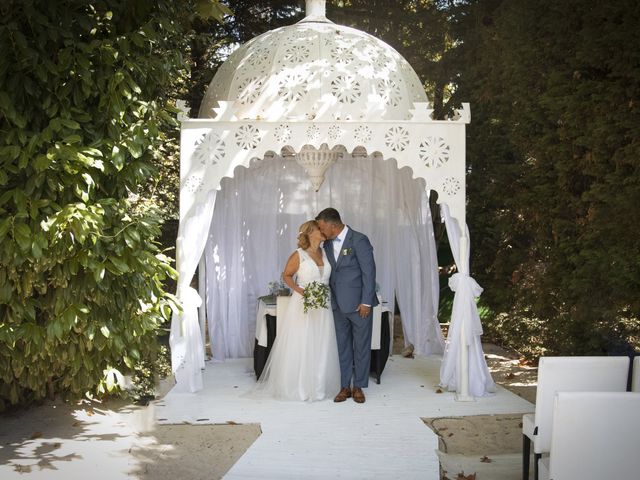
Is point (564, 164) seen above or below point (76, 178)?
above

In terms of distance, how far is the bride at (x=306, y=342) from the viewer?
706 cm

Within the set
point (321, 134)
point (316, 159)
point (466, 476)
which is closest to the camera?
point (466, 476)

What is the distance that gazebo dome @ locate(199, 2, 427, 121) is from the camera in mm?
7363

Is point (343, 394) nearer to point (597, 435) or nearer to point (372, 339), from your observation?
point (372, 339)

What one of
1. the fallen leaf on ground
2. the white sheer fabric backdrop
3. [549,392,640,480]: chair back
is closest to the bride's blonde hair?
the white sheer fabric backdrop

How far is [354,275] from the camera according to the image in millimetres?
7039

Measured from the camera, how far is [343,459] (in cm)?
529

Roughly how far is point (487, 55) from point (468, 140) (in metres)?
2.03

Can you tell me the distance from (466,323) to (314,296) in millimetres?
1430

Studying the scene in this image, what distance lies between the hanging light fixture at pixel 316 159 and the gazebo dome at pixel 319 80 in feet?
3.14

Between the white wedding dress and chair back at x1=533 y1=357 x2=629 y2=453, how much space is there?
9.43 ft

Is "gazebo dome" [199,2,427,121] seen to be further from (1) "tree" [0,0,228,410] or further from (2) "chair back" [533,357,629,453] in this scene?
(2) "chair back" [533,357,629,453]

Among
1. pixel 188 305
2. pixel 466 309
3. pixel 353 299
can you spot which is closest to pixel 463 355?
pixel 466 309

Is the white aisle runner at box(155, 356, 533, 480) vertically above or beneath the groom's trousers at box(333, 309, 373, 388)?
beneath
